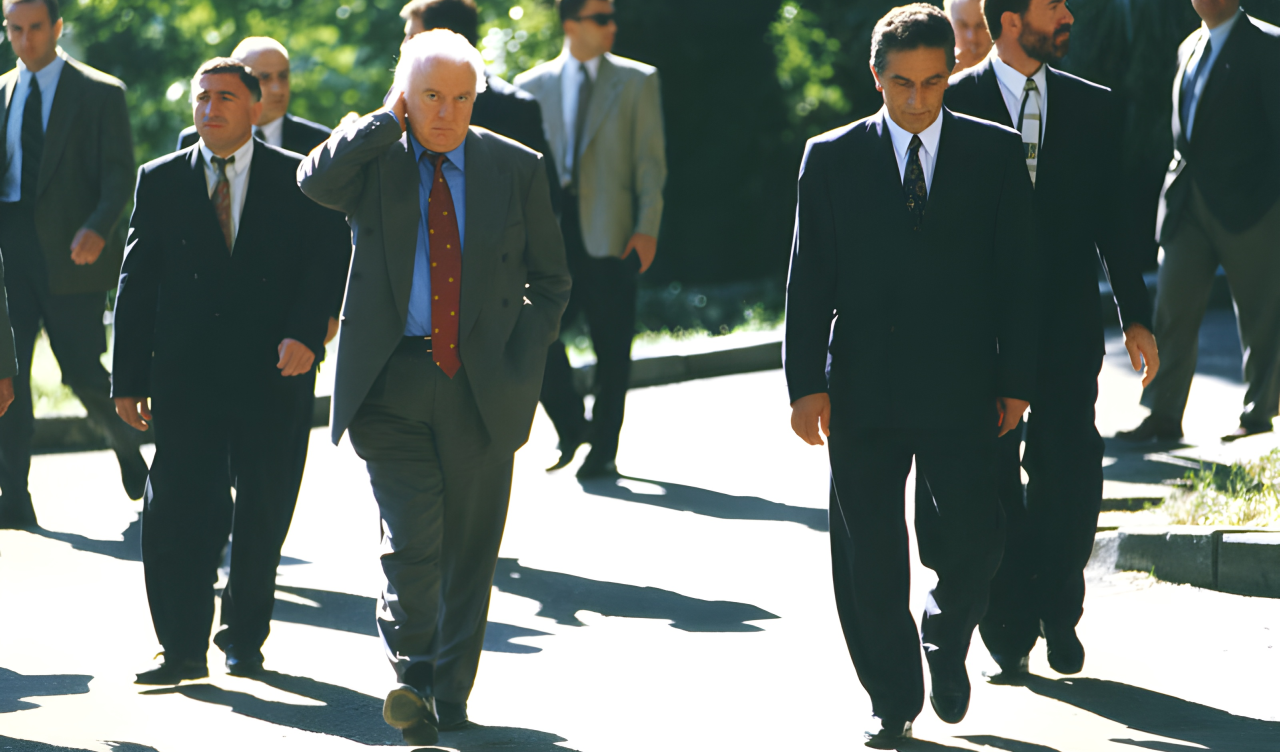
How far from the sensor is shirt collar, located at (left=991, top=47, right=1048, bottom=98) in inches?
201

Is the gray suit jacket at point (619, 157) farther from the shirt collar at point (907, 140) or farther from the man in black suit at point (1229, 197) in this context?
the shirt collar at point (907, 140)

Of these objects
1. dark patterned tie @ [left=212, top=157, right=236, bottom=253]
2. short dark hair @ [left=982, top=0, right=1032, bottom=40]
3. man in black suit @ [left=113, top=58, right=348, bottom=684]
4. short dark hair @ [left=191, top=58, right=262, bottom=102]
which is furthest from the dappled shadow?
short dark hair @ [left=982, top=0, right=1032, bottom=40]

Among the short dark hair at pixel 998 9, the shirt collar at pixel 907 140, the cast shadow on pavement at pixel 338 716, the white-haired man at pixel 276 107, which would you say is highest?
the short dark hair at pixel 998 9

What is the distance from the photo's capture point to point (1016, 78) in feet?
16.7

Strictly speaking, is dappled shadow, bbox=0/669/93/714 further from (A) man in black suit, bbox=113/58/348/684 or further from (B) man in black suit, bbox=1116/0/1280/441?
(B) man in black suit, bbox=1116/0/1280/441

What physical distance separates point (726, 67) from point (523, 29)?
80.6 inches

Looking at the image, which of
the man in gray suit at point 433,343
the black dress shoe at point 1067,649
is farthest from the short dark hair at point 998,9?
the black dress shoe at point 1067,649

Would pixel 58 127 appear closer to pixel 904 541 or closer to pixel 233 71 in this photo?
pixel 233 71

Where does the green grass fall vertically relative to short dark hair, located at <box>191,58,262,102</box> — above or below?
below

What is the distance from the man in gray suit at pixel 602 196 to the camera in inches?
339

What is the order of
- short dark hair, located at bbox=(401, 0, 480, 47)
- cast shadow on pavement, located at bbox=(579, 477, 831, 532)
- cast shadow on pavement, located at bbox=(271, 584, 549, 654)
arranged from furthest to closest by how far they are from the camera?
cast shadow on pavement, located at bbox=(579, 477, 831, 532)
short dark hair, located at bbox=(401, 0, 480, 47)
cast shadow on pavement, located at bbox=(271, 584, 549, 654)

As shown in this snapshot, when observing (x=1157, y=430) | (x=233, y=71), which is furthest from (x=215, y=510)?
(x=1157, y=430)

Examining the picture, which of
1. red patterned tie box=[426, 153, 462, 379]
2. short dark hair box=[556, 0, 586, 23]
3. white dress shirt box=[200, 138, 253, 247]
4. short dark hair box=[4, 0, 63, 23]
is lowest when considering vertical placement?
red patterned tie box=[426, 153, 462, 379]

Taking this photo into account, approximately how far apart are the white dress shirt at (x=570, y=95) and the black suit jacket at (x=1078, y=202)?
378cm
